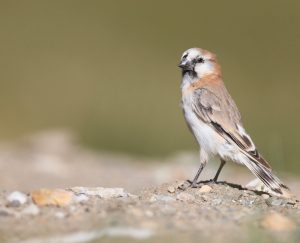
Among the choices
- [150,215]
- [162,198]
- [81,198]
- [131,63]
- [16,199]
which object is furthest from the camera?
[131,63]

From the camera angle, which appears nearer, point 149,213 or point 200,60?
point 149,213

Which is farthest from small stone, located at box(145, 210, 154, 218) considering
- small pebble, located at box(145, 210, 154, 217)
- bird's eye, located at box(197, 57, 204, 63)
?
bird's eye, located at box(197, 57, 204, 63)

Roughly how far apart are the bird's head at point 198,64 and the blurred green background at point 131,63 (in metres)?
6.21

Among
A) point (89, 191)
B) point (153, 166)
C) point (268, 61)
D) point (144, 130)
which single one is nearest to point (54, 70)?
point (144, 130)

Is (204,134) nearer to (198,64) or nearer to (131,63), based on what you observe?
(198,64)

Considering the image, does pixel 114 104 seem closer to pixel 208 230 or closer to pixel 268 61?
pixel 268 61

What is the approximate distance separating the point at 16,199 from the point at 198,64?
262 cm

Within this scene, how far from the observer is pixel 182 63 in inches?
293

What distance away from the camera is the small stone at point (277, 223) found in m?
5.02

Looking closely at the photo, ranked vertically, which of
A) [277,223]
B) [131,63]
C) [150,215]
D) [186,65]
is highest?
[131,63]

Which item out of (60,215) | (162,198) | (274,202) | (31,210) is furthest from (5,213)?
(274,202)

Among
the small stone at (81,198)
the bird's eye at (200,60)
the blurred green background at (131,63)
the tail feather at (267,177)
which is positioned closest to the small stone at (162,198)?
the small stone at (81,198)

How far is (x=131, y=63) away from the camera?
16297mm

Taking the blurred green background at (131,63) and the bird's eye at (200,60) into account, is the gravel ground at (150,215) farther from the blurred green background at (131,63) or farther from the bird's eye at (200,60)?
the blurred green background at (131,63)
